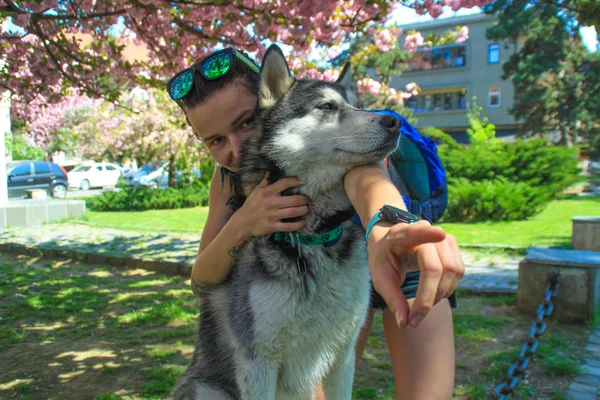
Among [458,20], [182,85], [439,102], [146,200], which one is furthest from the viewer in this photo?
[439,102]

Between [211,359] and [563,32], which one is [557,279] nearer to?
[211,359]

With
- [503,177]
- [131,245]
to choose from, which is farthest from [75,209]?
[503,177]

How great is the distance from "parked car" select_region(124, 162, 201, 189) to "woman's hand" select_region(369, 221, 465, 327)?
20.4 m

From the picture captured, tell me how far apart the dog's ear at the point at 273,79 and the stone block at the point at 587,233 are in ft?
23.4

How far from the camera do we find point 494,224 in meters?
11.6

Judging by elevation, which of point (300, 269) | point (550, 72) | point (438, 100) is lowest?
point (300, 269)

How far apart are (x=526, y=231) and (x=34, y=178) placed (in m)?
21.5

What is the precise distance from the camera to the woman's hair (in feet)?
7.79

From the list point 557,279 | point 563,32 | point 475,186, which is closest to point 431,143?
point 557,279

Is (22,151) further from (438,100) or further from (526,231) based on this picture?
(438,100)

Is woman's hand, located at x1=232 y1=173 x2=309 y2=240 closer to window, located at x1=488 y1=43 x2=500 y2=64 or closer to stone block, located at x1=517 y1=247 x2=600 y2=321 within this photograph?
stone block, located at x1=517 y1=247 x2=600 y2=321

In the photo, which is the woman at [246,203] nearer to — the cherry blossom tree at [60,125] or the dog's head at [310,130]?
the dog's head at [310,130]

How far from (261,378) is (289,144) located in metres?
0.95

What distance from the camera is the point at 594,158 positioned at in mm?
31938
